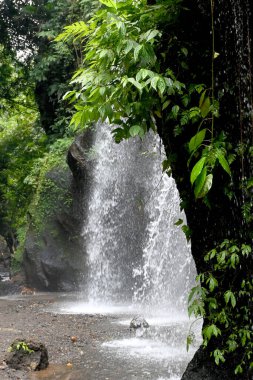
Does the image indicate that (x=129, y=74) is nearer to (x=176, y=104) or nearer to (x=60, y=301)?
(x=176, y=104)

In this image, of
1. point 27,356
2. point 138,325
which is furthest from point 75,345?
point 27,356

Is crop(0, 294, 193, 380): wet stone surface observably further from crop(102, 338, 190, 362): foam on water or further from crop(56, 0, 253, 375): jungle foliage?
crop(56, 0, 253, 375): jungle foliage

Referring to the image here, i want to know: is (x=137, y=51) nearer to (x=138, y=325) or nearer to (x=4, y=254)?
(x=138, y=325)

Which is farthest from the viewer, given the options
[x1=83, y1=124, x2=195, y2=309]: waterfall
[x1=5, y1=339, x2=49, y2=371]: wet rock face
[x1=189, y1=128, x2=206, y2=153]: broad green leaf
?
[x1=83, y1=124, x2=195, y2=309]: waterfall

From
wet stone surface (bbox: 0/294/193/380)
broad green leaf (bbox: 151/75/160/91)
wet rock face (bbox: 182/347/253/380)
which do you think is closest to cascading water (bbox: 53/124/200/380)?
wet stone surface (bbox: 0/294/193/380)

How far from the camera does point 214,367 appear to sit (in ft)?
11.9

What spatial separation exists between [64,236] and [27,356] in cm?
997

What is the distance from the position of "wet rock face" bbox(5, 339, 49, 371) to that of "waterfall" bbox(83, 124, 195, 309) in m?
6.22

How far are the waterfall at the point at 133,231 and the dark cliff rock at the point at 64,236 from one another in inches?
16.2

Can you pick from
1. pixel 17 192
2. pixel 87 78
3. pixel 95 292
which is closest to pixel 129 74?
pixel 87 78

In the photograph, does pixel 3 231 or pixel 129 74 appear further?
pixel 3 231

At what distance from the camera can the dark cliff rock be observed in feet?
49.6

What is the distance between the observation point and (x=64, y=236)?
52.3 feet

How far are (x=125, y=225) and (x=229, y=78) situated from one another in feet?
35.5
